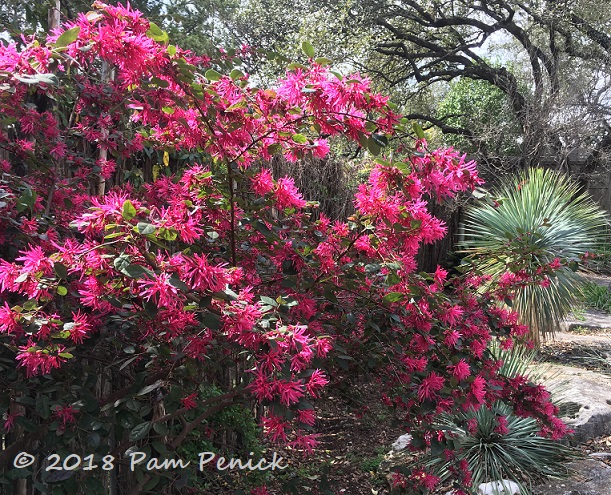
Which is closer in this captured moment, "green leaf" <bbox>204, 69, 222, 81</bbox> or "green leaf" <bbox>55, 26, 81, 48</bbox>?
"green leaf" <bbox>55, 26, 81, 48</bbox>

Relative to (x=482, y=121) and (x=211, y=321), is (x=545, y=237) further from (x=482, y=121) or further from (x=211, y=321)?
(x=482, y=121)

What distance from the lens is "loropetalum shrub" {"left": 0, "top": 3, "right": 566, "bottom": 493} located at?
136cm

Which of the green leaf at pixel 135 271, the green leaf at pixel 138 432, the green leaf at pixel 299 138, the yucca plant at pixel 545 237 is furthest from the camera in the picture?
the yucca plant at pixel 545 237

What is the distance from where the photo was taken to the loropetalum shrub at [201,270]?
1363 mm

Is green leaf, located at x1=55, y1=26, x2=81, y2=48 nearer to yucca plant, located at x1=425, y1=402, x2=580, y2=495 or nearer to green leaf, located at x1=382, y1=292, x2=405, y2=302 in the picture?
green leaf, located at x1=382, y1=292, x2=405, y2=302

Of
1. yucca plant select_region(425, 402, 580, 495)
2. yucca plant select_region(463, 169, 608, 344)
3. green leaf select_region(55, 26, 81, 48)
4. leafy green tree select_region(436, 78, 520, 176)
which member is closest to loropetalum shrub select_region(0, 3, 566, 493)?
green leaf select_region(55, 26, 81, 48)

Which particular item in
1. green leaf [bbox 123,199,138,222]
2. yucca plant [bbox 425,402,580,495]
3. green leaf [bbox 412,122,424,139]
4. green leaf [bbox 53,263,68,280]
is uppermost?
green leaf [bbox 412,122,424,139]

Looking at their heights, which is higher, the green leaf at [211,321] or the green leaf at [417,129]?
the green leaf at [417,129]

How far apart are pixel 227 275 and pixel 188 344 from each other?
0.40 meters

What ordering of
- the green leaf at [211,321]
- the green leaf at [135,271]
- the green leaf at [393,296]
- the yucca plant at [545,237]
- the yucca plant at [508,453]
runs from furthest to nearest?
the yucca plant at [545,237] < the yucca plant at [508,453] < the green leaf at [393,296] < the green leaf at [211,321] < the green leaf at [135,271]

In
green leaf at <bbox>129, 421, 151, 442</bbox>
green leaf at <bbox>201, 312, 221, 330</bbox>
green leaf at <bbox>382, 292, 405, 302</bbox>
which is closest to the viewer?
green leaf at <bbox>201, 312, 221, 330</bbox>

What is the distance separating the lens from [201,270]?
126cm

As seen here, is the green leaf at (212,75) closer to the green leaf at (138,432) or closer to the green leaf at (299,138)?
the green leaf at (299,138)

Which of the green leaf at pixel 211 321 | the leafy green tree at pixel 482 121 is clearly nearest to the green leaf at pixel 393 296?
the green leaf at pixel 211 321
